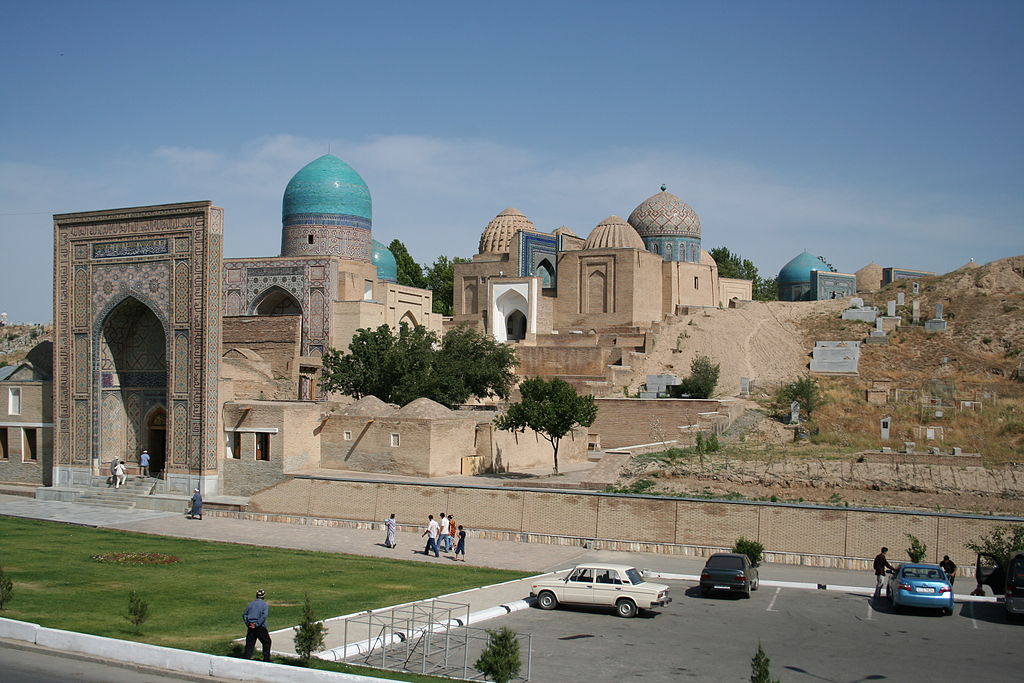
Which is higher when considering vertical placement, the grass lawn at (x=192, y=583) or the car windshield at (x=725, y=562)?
the car windshield at (x=725, y=562)

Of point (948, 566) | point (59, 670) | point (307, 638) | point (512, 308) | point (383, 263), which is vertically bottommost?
point (948, 566)

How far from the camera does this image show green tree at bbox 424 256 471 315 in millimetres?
56188

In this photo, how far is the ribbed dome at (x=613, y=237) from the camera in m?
45.4

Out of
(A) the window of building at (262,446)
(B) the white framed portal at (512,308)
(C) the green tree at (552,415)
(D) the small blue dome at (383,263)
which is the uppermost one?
(D) the small blue dome at (383,263)

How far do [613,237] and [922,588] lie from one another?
3340 centimetres

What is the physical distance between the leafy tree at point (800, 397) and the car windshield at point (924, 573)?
18254 mm

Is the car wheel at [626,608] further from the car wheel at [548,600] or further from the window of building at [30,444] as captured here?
the window of building at [30,444]

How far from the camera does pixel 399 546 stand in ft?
61.0

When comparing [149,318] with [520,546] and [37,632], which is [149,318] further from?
[37,632]

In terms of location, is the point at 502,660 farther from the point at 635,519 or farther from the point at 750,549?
the point at 635,519

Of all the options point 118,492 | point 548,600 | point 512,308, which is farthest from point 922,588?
point 512,308

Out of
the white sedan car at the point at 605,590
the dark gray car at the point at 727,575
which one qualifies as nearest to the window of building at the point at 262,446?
the white sedan car at the point at 605,590

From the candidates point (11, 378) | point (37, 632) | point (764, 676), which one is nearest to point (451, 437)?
point (11, 378)

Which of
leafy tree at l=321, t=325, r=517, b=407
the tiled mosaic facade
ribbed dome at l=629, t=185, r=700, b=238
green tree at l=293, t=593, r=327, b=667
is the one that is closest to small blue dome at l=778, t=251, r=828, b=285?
ribbed dome at l=629, t=185, r=700, b=238
